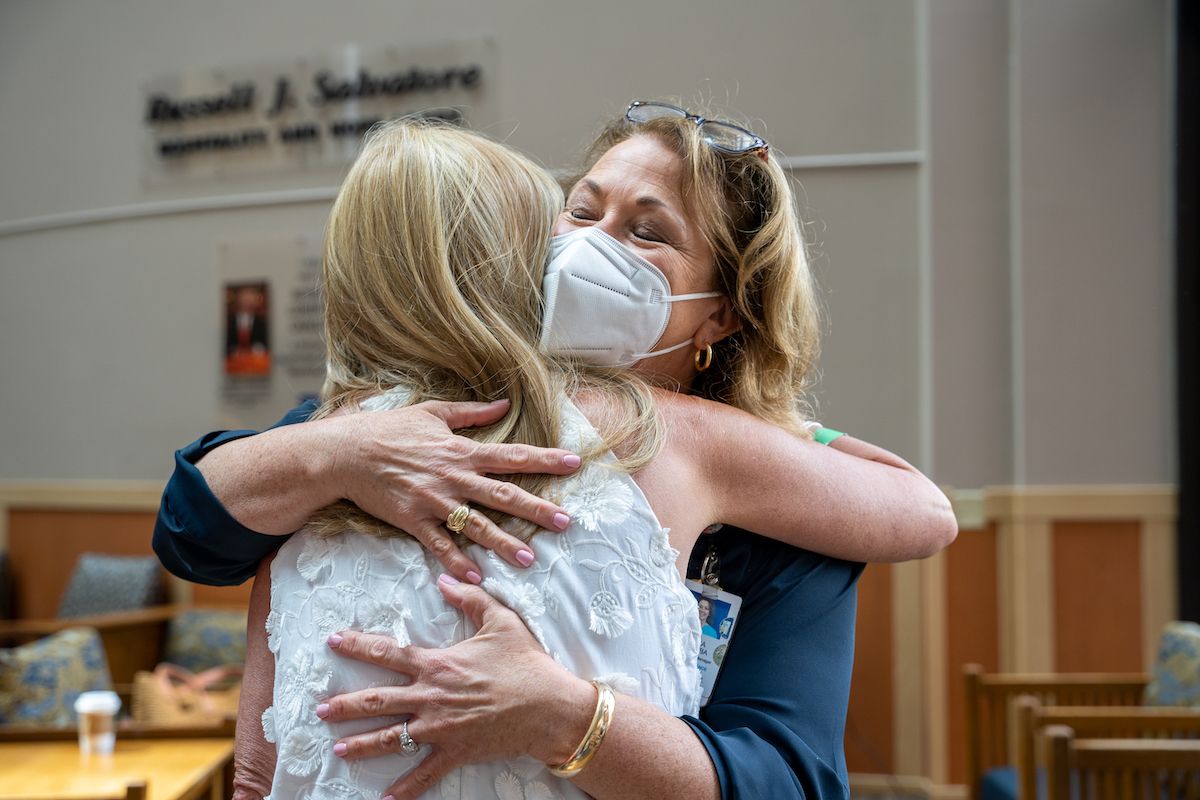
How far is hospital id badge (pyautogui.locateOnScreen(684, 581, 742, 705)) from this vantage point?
1121 millimetres

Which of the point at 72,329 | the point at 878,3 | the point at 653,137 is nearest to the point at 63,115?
the point at 72,329

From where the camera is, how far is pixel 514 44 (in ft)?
18.0

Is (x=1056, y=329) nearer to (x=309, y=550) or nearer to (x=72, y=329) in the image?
(x=309, y=550)

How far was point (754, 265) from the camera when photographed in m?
1.21

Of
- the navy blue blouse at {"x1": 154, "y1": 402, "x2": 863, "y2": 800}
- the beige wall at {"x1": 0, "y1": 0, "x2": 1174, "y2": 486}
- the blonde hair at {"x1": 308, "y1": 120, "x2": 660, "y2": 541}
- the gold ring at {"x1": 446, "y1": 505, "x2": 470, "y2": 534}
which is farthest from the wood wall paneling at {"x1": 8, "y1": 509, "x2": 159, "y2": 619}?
the gold ring at {"x1": 446, "y1": 505, "x2": 470, "y2": 534}

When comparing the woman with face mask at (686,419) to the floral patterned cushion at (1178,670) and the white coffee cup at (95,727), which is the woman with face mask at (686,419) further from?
the floral patterned cushion at (1178,670)

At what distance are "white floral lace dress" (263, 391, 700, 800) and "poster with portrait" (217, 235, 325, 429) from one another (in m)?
4.85

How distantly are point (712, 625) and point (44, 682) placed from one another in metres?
2.84

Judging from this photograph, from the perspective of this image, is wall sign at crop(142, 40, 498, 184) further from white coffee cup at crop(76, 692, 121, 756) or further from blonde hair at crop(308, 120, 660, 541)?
blonde hair at crop(308, 120, 660, 541)

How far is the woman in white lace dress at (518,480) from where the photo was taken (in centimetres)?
95

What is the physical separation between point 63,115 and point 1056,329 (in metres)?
5.56

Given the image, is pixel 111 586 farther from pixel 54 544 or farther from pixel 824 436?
pixel 824 436

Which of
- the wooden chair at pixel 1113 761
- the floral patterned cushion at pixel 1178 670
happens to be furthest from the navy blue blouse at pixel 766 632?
the floral patterned cushion at pixel 1178 670

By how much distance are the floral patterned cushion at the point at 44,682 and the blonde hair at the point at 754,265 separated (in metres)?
2.78
